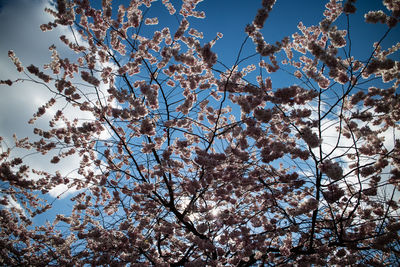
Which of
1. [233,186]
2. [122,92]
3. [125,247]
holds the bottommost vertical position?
[125,247]

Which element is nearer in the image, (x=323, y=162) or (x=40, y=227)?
(x=323, y=162)

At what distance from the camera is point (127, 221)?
4.94 meters

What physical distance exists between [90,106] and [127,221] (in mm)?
3100

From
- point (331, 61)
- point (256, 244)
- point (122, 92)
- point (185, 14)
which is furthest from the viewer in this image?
point (185, 14)

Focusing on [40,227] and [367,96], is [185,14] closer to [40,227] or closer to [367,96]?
[367,96]

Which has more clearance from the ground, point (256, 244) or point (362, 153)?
point (362, 153)

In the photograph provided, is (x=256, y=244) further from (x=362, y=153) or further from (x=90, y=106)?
(x=90, y=106)

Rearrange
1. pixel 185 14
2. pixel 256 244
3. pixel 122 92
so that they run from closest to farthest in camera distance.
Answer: pixel 256 244 < pixel 122 92 < pixel 185 14

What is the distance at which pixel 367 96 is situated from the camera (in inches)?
153

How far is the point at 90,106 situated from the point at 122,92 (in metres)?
1.17

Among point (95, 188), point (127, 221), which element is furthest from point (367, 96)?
point (95, 188)

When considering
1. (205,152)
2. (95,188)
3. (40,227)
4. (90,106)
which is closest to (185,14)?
(90,106)

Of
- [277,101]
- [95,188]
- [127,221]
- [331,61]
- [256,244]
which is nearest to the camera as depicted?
[331,61]

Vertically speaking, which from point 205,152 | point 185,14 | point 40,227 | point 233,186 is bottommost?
point 233,186
